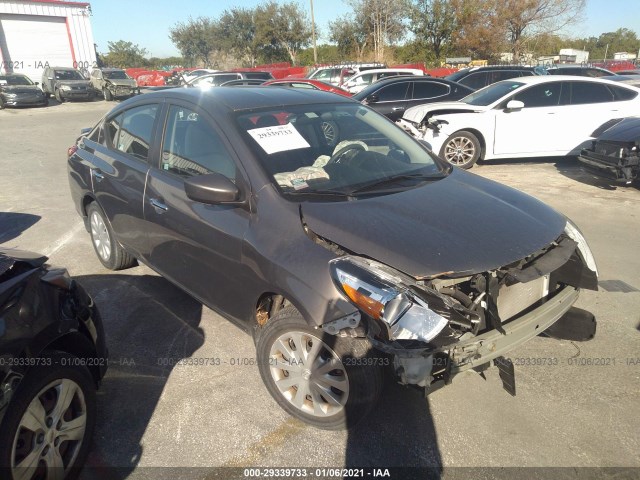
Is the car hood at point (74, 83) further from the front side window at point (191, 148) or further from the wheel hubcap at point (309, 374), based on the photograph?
the wheel hubcap at point (309, 374)

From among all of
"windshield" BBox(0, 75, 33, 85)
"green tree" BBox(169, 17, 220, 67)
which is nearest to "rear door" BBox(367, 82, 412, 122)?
"windshield" BBox(0, 75, 33, 85)

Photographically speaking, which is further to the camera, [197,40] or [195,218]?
[197,40]

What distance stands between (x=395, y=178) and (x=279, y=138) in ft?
2.68

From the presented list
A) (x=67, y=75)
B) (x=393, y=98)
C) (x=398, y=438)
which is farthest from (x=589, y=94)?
(x=67, y=75)

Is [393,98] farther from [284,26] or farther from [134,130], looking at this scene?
[284,26]

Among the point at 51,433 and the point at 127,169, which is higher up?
the point at 127,169

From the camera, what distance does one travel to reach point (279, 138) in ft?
9.87

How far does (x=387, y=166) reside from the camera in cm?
325

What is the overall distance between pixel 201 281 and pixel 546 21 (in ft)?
117

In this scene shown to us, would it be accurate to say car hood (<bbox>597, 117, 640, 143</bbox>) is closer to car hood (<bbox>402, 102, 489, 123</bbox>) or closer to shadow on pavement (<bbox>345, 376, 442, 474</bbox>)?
car hood (<bbox>402, 102, 489, 123</bbox>)

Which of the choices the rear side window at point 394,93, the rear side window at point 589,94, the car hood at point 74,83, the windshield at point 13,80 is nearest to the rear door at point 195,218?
the rear side window at point 589,94

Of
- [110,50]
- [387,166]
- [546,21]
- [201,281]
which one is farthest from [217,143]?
[110,50]

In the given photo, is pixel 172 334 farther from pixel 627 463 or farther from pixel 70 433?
pixel 627 463

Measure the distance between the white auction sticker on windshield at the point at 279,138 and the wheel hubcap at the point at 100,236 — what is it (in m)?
2.21
